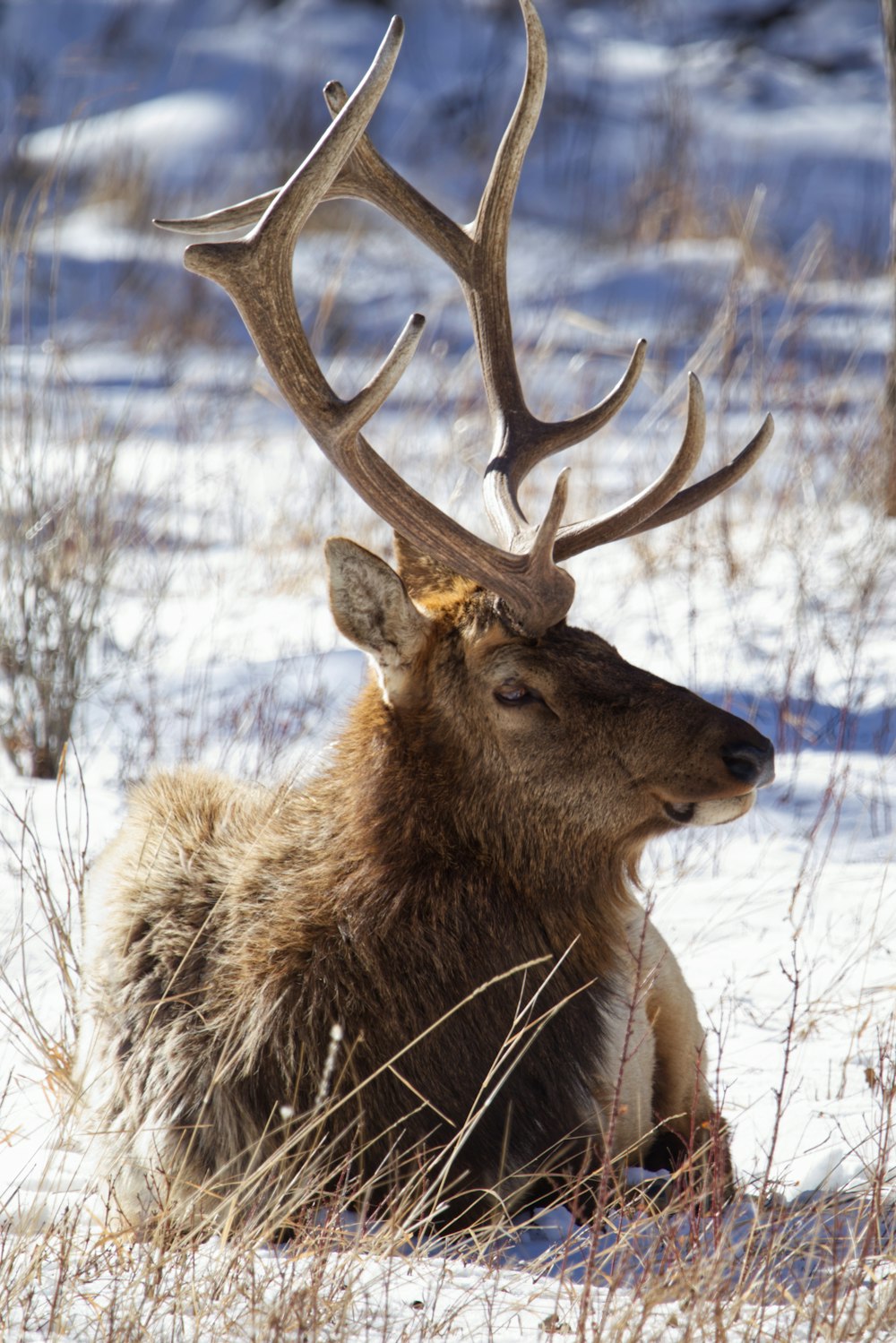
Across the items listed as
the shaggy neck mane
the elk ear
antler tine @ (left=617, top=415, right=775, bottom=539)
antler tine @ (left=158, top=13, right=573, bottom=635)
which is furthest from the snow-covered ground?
antler tine @ (left=617, top=415, right=775, bottom=539)

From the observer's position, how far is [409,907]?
2.98 m

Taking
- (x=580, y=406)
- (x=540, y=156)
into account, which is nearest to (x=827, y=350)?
(x=580, y=406)

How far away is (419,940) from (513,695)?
556 mm

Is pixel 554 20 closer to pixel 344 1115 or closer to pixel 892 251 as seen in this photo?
pixel 892 251

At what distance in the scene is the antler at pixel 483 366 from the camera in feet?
9.36

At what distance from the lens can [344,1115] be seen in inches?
112

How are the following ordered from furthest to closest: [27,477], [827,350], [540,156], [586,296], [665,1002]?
1. [540,156]
2. [586,296]
3. [827,350]
4. [27,477]
5. [665,1002]

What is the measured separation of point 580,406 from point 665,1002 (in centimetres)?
646

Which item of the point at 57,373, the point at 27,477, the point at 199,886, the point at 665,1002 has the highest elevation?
the point at 57,373

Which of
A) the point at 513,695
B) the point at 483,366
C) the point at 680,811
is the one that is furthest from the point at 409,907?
the point at 483,366

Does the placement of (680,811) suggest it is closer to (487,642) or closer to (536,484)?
(487,642)

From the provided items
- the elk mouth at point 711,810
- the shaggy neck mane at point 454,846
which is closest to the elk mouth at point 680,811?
the elk mouth at point 711,810

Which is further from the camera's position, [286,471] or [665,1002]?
[286,471]

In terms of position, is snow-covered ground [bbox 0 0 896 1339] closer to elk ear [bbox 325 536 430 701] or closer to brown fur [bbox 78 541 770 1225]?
brown fur [bbox 78 541 770 1225]
